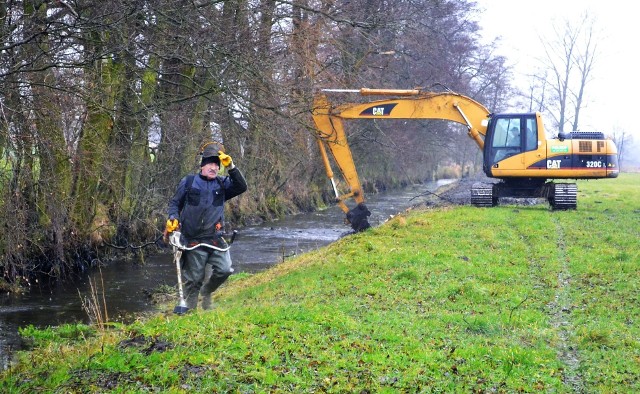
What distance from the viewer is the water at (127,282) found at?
13.0m

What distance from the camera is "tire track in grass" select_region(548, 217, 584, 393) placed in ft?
23.3

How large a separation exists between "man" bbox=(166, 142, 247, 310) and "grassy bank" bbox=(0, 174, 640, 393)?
26.5 inches

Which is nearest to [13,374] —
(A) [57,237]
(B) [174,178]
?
(A) [57,237]

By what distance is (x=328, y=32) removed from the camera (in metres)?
20.8

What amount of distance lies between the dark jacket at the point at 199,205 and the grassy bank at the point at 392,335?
3.72 feet

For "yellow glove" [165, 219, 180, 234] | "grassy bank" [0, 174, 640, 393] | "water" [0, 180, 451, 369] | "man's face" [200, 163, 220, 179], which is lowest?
"water" [0, 180, 451, 369]

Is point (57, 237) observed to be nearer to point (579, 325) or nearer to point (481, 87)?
point (579, 325)

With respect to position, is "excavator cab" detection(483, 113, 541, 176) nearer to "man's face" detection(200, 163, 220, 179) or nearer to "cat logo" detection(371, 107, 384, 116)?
"cat logo" detection(371, 107, 384, 116)

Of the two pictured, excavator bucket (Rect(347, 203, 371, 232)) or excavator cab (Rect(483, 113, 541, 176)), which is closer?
excavator bucket (Rect(347, 203, 371, 232))

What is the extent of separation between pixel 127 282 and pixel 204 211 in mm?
7391

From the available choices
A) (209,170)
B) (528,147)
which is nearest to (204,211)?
(209,170)

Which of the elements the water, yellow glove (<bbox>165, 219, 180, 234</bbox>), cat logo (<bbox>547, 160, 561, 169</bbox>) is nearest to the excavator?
cat logo (<bbox>547, 160, 561, 169</bbox>)

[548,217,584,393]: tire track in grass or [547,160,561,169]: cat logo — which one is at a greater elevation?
[547,160,561,169]: cat logo

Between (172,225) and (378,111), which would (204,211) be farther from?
(378,111)
